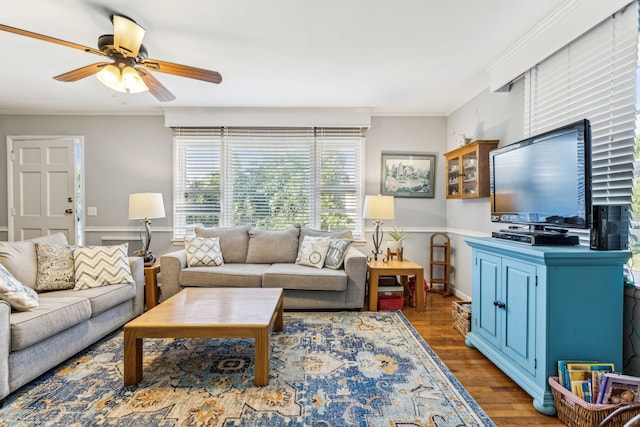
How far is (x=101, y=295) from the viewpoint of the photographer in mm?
2494

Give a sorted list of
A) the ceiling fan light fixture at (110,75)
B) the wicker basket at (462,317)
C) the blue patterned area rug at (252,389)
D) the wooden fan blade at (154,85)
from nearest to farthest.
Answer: the blue patterned area rug at (252,389) → the ceiling fan light fixture at (110,75) → the wooden fan blade at (154,85) → the wicker basket at (462,317)

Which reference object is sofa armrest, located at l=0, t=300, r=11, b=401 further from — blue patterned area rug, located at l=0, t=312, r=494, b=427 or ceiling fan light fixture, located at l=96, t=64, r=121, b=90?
ceiling fan light fixture, located at l=96, t=64, r=121, b=90

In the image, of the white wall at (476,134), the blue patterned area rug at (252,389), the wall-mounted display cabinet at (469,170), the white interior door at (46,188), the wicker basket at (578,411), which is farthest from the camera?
the white interior door at (46,188)

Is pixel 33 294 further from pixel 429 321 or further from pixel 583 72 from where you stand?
pixel 583 72

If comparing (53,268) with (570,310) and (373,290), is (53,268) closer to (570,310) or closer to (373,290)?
(373,290)

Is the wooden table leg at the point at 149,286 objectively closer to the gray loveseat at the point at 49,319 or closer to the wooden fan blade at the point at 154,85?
the gray loveseat at the point at 49,319

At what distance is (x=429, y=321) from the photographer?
3.14 metres

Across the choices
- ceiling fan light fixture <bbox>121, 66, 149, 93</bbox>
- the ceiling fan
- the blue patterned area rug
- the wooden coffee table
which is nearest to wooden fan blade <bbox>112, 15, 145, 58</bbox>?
the ceiling fan

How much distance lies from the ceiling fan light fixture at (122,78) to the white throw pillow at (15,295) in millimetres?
1411

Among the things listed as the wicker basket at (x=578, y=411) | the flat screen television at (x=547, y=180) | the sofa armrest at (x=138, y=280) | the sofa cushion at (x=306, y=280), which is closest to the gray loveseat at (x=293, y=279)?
the sofa cushion at (x=306, y=280)

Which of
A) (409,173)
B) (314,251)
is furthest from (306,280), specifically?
(409,173)

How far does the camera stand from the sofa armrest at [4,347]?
67.4 inches

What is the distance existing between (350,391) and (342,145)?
3.14 m

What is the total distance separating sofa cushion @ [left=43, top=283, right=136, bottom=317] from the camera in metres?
2.41
